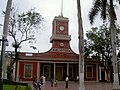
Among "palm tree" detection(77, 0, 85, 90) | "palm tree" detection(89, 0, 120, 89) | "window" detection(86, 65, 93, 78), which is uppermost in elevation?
"palm tree" detection(89, 0, 120, 89)

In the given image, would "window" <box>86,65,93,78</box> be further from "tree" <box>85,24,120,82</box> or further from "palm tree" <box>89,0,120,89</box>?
"palm tree" <box>89,0,120,89</box>

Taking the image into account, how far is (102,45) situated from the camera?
135ft

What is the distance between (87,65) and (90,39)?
15.0 ft

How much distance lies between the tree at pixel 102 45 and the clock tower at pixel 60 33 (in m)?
4.10

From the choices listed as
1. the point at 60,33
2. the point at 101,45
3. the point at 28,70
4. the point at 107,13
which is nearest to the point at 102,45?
the point at 101,45

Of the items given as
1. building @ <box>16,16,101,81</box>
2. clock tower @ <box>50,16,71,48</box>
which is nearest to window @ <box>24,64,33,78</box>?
building @ <box>16,16,101,81</box>

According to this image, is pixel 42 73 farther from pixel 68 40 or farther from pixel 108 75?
pixel 108 75

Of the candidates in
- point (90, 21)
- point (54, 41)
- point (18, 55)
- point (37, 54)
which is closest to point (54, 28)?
point (54, 41)

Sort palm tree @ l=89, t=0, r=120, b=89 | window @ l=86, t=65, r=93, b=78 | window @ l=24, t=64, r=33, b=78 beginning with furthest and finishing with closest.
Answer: window @ l=86, t=65, r=93, b=78
window @ l=24, t=64, r=33, b=78
palm tree @ l=89, t=0, r=120, b=89

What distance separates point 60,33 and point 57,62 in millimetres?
5577

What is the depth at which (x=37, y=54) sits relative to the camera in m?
39.1

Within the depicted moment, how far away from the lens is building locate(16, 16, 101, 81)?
3850 centimetres

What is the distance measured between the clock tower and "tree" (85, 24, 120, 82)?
4104 millimetres

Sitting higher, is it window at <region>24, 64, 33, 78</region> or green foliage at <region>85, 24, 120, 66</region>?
green foliage at <region>85, 24, 120, 66</region>
